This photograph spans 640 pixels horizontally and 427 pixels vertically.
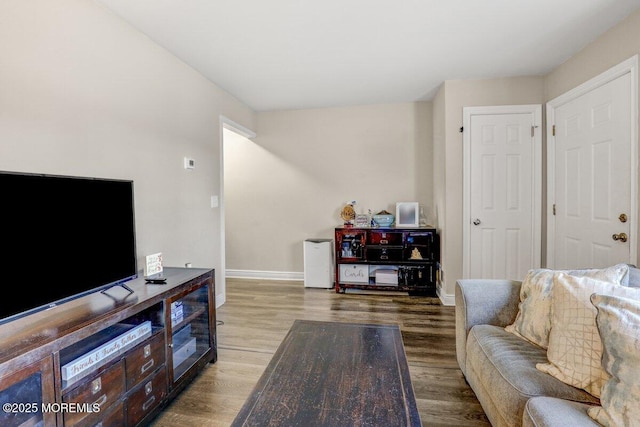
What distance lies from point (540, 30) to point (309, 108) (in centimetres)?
280

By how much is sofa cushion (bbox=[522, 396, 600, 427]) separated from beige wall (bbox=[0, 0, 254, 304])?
2500mm

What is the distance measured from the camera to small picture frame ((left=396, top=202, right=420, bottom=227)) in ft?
13.7

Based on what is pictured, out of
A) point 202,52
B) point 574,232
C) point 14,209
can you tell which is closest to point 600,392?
point 574,232

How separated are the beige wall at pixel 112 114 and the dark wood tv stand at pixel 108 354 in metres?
0.72

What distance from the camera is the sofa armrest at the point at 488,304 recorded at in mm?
1866

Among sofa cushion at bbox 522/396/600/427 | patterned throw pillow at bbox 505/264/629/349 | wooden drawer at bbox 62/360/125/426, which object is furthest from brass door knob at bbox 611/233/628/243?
wooden drawer at bbox 62/360/125/426

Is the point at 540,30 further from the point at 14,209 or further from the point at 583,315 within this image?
the point at 14,209

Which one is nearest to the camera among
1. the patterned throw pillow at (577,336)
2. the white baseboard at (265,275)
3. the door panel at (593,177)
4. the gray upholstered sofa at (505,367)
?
the gray upholstered sofa at (505,367)

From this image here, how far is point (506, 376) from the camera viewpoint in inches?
54.1

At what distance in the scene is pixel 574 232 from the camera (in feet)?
9.30

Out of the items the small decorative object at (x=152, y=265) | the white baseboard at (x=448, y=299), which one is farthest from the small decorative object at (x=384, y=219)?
the small decorative object at (x=152, y=265)

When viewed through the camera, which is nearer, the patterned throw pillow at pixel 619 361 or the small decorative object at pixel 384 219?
the patterned throw pillow at pixel 619 361

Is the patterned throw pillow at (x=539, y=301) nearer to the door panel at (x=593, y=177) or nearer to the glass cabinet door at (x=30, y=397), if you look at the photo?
the door panel at (x=593, y=177)

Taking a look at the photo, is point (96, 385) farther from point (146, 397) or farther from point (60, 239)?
point (60, 239)
